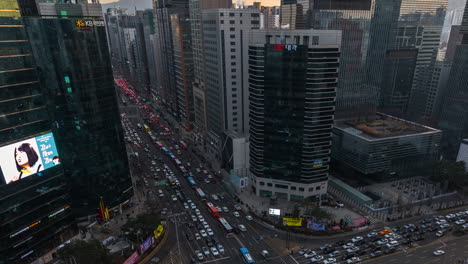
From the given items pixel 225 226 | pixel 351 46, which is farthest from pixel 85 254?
pixel 351 46

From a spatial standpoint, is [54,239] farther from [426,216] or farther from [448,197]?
[448,197]

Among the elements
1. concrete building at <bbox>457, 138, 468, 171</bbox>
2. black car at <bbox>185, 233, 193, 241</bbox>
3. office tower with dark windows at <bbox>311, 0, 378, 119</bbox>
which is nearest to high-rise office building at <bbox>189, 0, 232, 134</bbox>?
office tower with dark windows at <bbox>311, 0, 378, 119</bbox>

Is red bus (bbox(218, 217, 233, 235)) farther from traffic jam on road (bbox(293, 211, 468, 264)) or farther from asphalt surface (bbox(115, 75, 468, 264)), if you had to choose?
traffic jam on road (bbox(293, 211, 468, 264))

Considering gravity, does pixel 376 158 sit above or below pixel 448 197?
above

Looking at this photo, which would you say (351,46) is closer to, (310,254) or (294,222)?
(294,222)

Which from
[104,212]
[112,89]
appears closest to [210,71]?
[112,89]

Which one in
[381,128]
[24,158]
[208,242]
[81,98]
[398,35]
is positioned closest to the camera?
[24,158]

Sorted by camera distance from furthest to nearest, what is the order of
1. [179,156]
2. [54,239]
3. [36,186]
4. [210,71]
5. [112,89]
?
[179,156]
[210,71]
[112,89]
[54,239]
[36,186]
